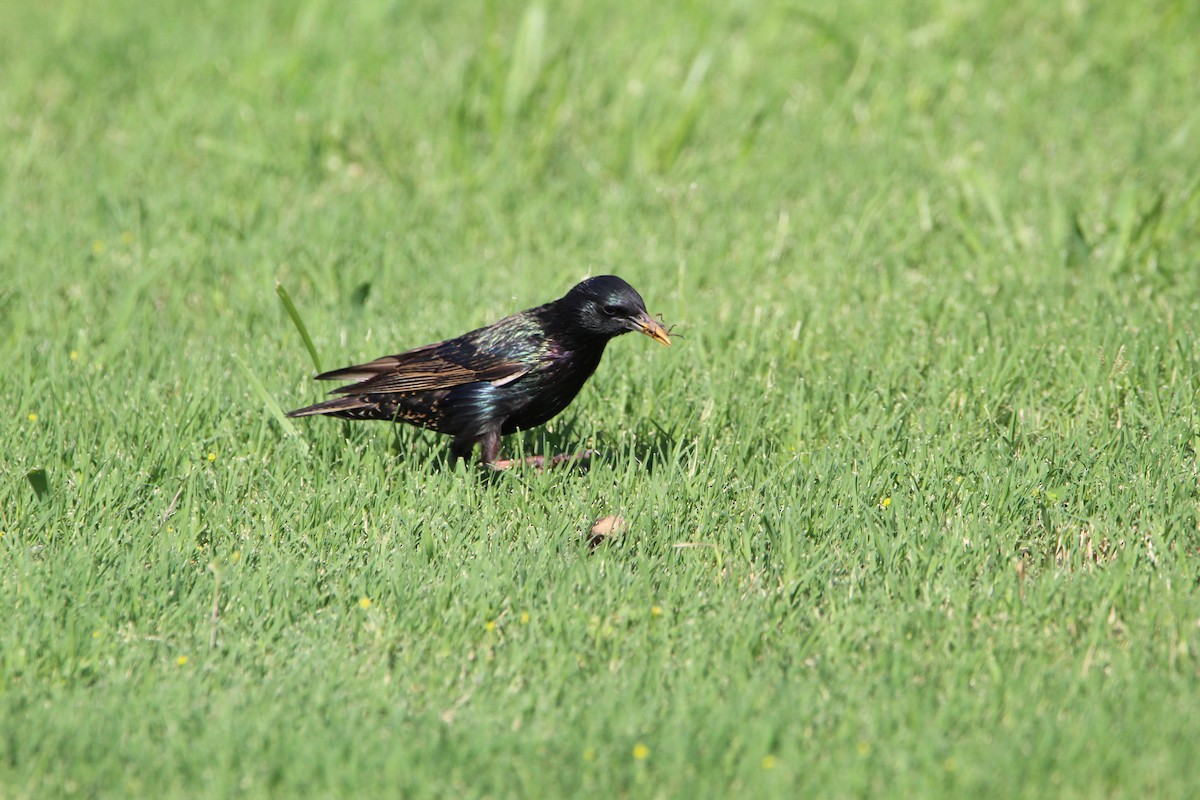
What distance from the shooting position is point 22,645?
3.82 m

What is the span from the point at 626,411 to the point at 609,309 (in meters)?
0.94

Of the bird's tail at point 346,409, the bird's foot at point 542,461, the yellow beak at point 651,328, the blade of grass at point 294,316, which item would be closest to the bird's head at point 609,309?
the yellow beak at point 651,328

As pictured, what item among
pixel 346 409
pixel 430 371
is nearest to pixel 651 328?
pixel 430 371

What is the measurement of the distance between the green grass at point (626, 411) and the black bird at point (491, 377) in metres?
0.20

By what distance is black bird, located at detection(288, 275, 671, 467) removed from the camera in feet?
16.6

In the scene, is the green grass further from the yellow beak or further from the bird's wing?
the yellow beak

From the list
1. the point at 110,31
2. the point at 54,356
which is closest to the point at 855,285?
the point at 54,356

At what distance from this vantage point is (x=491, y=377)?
5.11m

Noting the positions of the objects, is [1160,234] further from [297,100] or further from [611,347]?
[297,100]

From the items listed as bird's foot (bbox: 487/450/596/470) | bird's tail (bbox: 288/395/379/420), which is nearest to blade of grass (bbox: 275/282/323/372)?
bird's tail (bbox: 288/395/379/420)

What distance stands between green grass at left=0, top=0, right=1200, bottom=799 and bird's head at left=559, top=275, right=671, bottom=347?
1.64ft

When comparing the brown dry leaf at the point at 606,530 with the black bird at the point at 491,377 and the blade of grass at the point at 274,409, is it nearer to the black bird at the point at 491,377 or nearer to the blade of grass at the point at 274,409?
the black bird at the point at 491,377

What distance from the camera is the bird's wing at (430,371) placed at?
513 centimetres

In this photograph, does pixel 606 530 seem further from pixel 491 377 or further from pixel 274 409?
pixel 274 409
